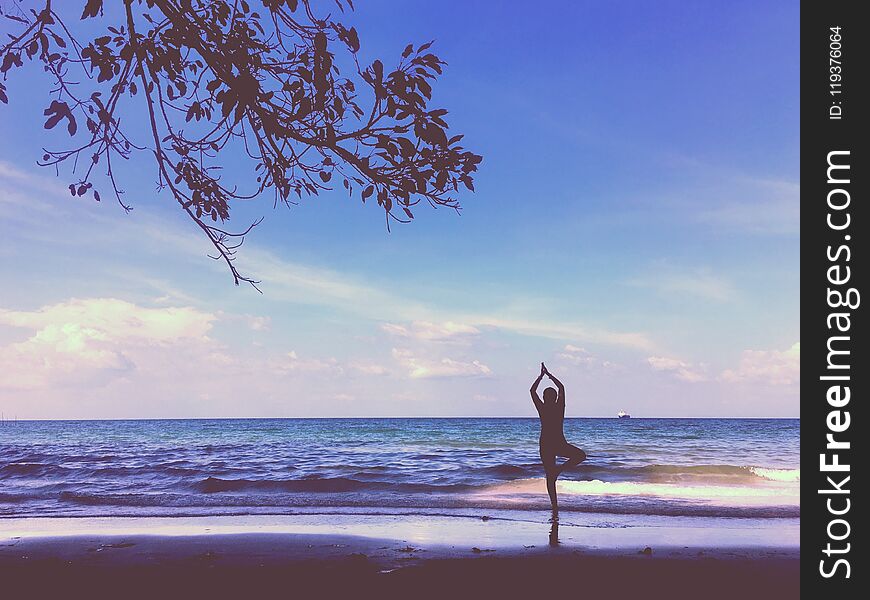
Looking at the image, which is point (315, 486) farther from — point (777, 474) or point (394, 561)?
point (777, 474)

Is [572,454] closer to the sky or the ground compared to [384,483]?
closer to the sky

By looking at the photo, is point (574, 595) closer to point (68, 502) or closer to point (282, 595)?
point (282, 595)

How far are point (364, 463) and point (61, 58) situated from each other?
22.1 m

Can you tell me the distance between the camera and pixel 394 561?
8.45 metres

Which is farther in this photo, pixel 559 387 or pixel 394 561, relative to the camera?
pixel 559 387

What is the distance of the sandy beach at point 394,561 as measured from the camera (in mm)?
7273

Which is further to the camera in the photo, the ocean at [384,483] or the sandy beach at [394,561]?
the ocean at [384,483]

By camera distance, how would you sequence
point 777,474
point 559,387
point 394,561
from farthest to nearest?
point 777,474 < point 559,387 < point 394,561

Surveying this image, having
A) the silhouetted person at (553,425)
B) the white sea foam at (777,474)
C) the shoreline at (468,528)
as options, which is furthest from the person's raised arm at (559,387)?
the white sea foam at (777,474)

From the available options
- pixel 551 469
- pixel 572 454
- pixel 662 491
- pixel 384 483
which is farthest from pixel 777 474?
pixel 572 454

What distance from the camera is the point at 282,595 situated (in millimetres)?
6996

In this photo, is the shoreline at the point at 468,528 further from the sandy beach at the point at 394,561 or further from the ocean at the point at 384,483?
the ocean at the point at 384,483
